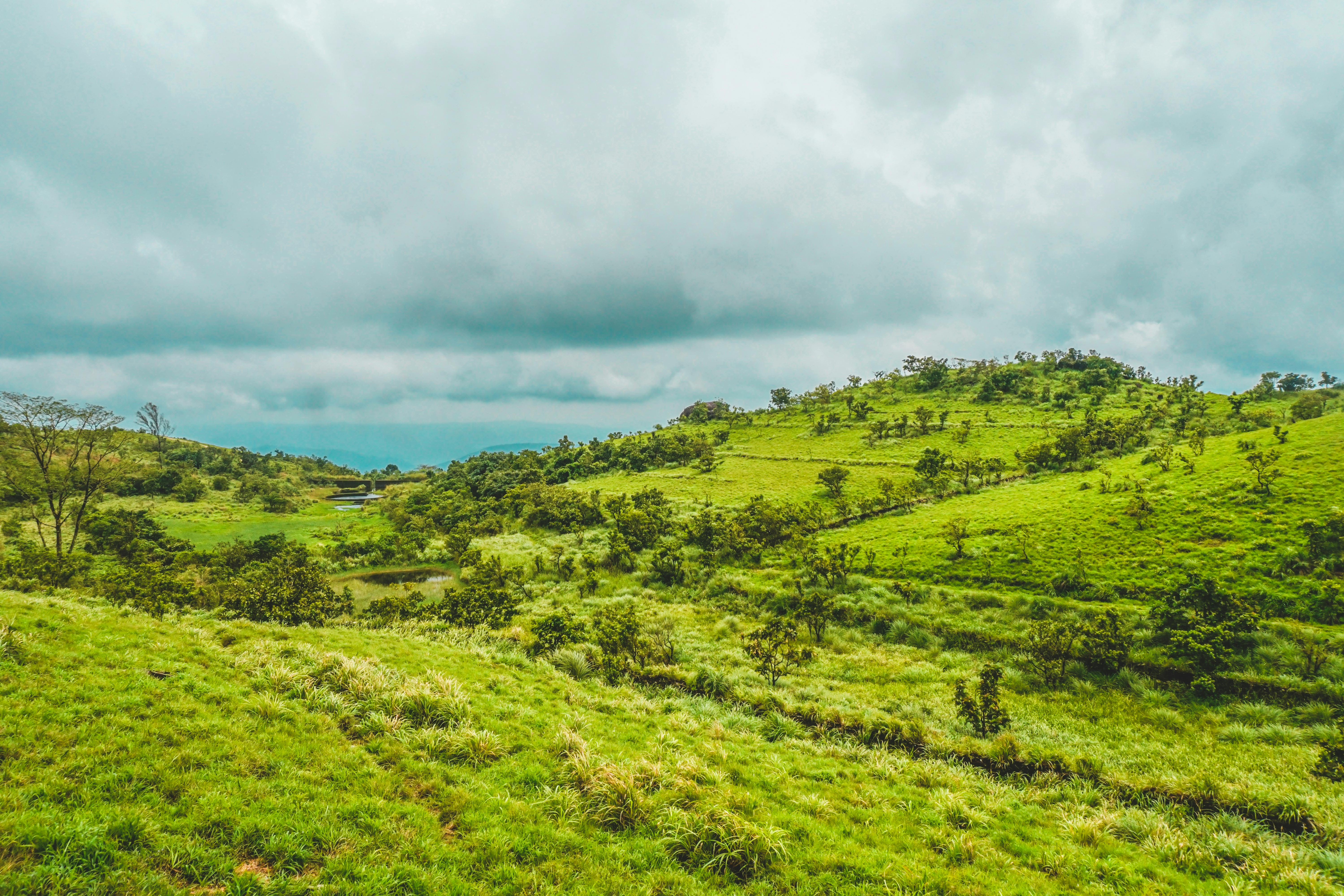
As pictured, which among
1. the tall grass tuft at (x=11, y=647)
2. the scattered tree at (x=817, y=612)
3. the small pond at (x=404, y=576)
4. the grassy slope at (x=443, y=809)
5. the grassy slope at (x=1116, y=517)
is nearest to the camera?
the grassy slope at (x=443, y=809)

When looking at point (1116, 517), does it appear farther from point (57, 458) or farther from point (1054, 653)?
point (57, 458)

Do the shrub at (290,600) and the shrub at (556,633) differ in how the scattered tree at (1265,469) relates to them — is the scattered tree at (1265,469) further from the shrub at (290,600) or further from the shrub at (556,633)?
the shrub at (290,600)

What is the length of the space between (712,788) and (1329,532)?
40.9 metres

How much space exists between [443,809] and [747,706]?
14896 millimetres

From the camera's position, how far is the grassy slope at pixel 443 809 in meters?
8.03

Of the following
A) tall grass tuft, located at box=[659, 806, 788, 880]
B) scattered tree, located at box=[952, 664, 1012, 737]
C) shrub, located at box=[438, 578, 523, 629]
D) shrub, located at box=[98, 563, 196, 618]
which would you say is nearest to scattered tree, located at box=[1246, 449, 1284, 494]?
scattered tree, located at box=[952, 664, 1012, 737]

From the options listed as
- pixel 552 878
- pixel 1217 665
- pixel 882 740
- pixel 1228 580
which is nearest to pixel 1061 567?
pixel 1228 580

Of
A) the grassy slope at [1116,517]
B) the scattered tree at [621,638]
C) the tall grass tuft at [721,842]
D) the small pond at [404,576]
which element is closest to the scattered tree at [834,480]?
the grassy slope at [1116,517]

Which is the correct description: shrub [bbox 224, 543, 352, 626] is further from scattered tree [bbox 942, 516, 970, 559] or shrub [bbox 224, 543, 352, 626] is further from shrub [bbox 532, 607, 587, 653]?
scattered tree [bbox 942, 516, 970, 559]

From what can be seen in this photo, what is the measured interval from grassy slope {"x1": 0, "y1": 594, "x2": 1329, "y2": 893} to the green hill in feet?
0.26

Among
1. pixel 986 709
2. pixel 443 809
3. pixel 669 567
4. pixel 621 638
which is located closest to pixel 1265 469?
pixel 986 709

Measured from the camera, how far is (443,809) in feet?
34.2

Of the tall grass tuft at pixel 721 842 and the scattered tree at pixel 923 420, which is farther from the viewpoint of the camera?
the scattered tree at pixel 923 420

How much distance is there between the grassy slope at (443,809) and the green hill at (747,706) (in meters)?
0.08
